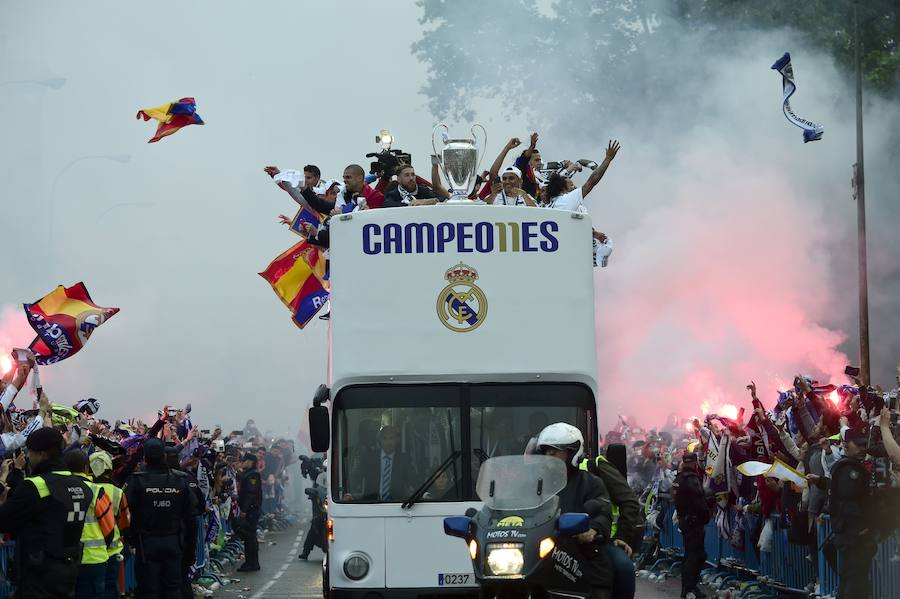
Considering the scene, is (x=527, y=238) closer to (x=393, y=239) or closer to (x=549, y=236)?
(x=549, y=236)

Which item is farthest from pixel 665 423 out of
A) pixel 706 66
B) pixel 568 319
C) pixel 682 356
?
pixel 568 319

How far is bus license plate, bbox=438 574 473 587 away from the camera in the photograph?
10664 mm

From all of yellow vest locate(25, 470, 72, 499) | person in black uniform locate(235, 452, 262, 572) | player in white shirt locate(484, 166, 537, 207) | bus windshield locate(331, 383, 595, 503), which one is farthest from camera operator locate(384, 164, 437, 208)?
person in black uniform locate(235, 452, 262, 572)

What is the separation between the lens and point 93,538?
11688mm

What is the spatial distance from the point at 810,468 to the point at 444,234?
5.28 metres

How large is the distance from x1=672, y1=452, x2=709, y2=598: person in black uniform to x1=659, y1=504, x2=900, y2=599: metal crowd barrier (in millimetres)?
518

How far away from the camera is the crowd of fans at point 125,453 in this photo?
12.1 m

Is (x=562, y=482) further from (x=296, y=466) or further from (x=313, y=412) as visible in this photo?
(x=296, y=466)

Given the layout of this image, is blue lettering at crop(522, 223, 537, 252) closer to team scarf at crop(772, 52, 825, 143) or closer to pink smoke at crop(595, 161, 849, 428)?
team scarf at crop(772, 52, 825, 143)

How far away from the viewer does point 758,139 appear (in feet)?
113

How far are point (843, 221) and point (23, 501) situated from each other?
28252 millimetres

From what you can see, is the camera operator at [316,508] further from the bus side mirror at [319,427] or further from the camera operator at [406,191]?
the bus side mirror at [319,427]

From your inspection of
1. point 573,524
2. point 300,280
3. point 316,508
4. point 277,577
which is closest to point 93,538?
point 573,524

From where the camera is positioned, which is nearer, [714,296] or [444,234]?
[444,234]
